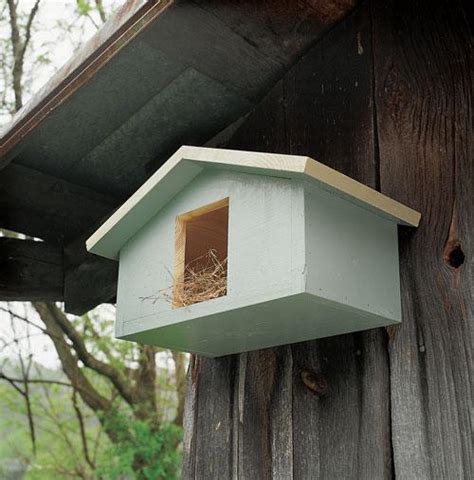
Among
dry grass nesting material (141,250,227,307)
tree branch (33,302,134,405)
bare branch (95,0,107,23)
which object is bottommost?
dry grass nesting material (141,250,227,307)

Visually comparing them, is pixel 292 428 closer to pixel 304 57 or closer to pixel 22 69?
pixel 304 57

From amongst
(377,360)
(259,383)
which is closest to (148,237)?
(259,383)

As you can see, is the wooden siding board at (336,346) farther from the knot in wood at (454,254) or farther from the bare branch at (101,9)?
the bare branch at (101,9)

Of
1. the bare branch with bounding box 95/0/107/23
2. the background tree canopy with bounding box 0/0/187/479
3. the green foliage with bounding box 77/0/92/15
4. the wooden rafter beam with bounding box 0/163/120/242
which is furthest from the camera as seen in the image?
the background tree canopy with bounding box 0/0/187/479

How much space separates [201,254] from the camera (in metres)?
1.87

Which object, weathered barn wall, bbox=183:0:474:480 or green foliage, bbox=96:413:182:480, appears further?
green foliage, bbox=96:413:182:480

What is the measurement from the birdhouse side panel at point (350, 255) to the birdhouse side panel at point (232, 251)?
0.03 m

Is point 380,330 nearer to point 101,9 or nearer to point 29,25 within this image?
point 101,9

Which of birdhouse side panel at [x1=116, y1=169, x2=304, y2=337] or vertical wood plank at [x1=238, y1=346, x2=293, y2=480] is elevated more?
birdhouse side panel at [x1=116, y1=169, x2=304, y2=337]

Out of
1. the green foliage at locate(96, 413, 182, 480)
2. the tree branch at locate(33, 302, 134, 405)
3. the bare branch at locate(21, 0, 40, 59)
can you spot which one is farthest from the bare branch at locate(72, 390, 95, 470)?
the bare branch at locate(21, 0, 40, 59)

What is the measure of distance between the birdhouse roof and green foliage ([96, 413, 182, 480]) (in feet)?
15.2

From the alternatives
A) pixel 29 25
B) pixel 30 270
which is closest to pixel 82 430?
pixel 29 25

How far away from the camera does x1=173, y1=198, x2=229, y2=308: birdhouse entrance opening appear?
5.25 ft

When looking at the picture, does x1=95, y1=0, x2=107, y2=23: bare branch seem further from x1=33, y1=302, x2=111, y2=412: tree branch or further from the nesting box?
the nesting box
